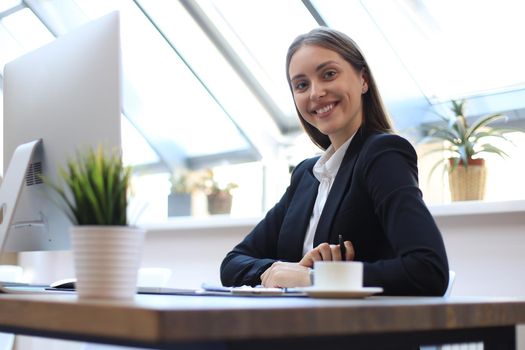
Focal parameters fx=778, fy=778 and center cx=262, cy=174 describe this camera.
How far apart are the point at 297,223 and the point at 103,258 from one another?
3.38ft

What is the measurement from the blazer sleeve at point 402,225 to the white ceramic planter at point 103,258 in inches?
24.2

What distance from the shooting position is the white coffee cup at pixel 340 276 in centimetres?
121

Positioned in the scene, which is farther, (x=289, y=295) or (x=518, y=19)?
(x=518, y=19)

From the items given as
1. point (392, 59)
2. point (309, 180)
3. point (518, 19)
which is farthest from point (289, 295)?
point (392, 59)

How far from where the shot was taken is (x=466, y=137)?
291cm

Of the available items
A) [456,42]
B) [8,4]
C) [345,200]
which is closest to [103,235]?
[345,200]

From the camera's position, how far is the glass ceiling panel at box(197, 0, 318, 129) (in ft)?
12.5

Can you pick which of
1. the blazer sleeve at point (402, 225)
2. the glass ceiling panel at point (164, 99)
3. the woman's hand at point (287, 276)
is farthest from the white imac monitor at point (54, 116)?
the glass ceiling panel at point (164, 99)

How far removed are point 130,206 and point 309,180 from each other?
1087 mm

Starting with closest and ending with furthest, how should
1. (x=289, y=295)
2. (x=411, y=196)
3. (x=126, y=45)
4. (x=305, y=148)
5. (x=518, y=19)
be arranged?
(x=289, y=295) → (x=411, y=196) → (x=518, y=19) → (x=305, y=148) → (x=126, y=45)

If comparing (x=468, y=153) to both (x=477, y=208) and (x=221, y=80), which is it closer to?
(x=477, y=208)

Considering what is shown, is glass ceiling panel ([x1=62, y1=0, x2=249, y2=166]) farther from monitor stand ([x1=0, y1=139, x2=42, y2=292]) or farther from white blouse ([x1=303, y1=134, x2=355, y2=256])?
monitor stand ([x1=0, y1=139, x2=42, y2=292])

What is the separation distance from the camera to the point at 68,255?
190 inches

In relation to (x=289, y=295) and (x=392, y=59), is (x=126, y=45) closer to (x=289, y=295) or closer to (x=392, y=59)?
(x=392, y=59)
